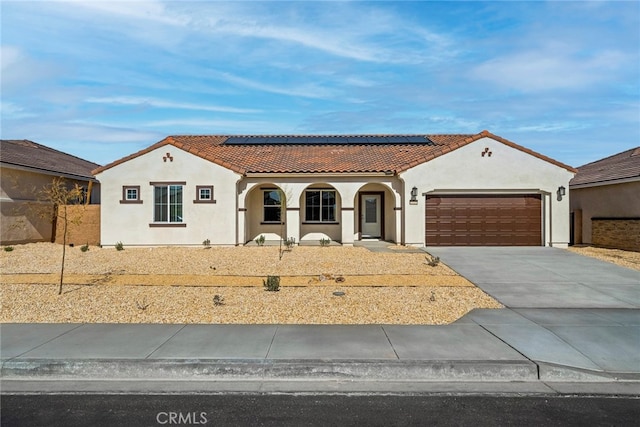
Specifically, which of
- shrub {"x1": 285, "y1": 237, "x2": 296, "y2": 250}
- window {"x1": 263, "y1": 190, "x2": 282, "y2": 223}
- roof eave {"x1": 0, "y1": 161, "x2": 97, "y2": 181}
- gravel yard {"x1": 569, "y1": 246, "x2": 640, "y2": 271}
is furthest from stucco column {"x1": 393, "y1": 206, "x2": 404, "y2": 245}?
roof eave {"x1": 0, "y1": 161, "x2": 97, "y2": 181}

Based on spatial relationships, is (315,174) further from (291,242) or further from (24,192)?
(24,192)

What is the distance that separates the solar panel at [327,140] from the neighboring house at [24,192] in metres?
9.09

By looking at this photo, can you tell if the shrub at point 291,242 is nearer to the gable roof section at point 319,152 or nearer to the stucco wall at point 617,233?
the gable roof section at point 319,152

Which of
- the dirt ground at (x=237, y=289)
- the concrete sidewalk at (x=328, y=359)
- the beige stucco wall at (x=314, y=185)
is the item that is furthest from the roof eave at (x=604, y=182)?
the concrete sidewalk at (x=328, y=359)

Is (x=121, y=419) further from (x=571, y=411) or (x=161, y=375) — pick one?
(x=571, y=411)

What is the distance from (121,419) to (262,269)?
813cm

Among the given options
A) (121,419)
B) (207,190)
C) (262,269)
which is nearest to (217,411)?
(121,419)

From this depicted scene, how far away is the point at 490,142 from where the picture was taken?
18.1m

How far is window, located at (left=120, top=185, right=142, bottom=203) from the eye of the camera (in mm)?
18219

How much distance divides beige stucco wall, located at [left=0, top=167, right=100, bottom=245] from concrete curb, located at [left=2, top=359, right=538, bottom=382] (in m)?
14.2

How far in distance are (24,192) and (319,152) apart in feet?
45.4

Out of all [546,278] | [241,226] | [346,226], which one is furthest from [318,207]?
[546,278]

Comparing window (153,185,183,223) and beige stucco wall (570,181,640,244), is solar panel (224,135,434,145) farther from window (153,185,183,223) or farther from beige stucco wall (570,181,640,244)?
beige stucco wall (570,181,640,244)

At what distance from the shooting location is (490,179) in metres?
18.2
